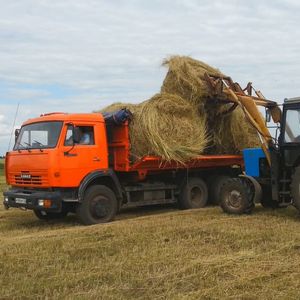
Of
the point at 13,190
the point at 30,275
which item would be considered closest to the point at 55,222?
the point at 13,190

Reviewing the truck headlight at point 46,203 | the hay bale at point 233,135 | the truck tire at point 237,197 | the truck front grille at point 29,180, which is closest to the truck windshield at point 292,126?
the truck tire at point 237,197

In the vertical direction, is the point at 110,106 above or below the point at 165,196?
above

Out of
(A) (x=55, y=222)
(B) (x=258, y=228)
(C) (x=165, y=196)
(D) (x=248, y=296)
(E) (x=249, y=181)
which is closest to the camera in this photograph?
(D) (x=248, y=296)

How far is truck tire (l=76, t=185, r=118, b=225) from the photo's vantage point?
38.5ft

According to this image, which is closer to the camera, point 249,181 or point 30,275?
point 30,275

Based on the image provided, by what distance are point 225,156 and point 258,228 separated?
4.88 meters

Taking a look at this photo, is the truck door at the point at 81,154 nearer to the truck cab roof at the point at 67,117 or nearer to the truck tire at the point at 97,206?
the truck cab roof at the point at 67,117

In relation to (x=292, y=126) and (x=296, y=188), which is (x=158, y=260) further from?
(x=292, y=126)

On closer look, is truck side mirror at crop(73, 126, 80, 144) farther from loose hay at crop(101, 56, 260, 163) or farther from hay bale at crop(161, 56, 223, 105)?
hay bale at crop(161, 56, 223, 105)

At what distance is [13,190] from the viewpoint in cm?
1223

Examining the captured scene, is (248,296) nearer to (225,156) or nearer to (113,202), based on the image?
(113,202)

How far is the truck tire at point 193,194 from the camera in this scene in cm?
1409

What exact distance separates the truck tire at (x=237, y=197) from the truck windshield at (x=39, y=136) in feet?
12.5

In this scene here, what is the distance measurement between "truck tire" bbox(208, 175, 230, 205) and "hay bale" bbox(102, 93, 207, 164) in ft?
5.30
